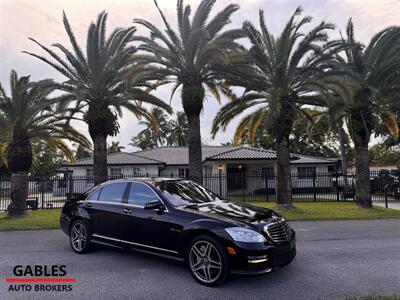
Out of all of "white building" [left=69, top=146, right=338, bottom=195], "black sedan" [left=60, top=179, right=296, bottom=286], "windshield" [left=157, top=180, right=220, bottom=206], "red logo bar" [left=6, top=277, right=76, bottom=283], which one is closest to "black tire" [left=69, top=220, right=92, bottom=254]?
"black sedan" [left=60, top=179, right=296, bottom=286]

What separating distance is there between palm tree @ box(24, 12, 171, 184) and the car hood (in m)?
9.81

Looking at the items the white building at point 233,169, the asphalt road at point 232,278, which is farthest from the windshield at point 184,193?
the white building at point 233,169

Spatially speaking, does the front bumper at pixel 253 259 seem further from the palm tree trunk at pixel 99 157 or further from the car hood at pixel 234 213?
the palm tree trunk at pixel 99 157

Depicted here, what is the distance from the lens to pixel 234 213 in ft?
17.3

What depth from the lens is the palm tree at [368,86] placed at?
14.4 m

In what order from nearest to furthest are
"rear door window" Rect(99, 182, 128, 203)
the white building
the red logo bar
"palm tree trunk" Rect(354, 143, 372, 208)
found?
the red logo bar → "rear door window" Rect(99, 182, 128, 203) → "palm tree trunk" Rect(354, 143, 372, 208) → the white building

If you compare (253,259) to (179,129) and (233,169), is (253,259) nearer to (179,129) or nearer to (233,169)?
(233,169)

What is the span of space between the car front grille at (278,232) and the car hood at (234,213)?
0.12 meters

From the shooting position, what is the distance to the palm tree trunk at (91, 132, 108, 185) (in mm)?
14305

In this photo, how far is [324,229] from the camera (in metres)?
9.84

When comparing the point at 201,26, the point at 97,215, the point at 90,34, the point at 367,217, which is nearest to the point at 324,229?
the point at 367,217

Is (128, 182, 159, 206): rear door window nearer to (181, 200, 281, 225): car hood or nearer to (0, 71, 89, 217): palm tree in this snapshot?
(181, 200, 281, 225): car hood

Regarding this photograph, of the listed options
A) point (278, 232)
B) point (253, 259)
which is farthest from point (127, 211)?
point (278, 232)

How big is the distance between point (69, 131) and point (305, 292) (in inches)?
580
